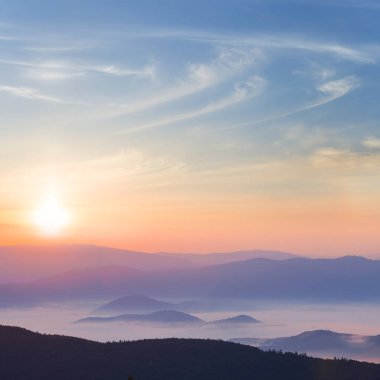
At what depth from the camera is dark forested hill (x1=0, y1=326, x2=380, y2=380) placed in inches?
3701

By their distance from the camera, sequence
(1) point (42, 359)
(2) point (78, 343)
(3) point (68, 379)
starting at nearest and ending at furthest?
(3) point (68, 379) < (1) point (42, 359) < (2) point (78, 343)

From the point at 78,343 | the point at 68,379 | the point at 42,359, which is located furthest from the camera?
the point at 78,343

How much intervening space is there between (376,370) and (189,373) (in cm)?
2623

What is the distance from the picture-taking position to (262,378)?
95.5 m

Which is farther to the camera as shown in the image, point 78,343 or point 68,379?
point 78,343

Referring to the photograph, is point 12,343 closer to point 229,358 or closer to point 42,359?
point 42,359

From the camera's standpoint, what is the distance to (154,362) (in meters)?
98.3

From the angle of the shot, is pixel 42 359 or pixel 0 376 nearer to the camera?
pixel 0 376

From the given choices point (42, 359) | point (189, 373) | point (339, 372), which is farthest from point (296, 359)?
point (42, 359)

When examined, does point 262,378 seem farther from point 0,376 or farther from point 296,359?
point 0,376

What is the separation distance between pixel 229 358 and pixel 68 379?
2383cm

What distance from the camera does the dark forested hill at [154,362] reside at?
94000 mm

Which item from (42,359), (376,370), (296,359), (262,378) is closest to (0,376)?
(42,359)

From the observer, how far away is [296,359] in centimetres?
10438
